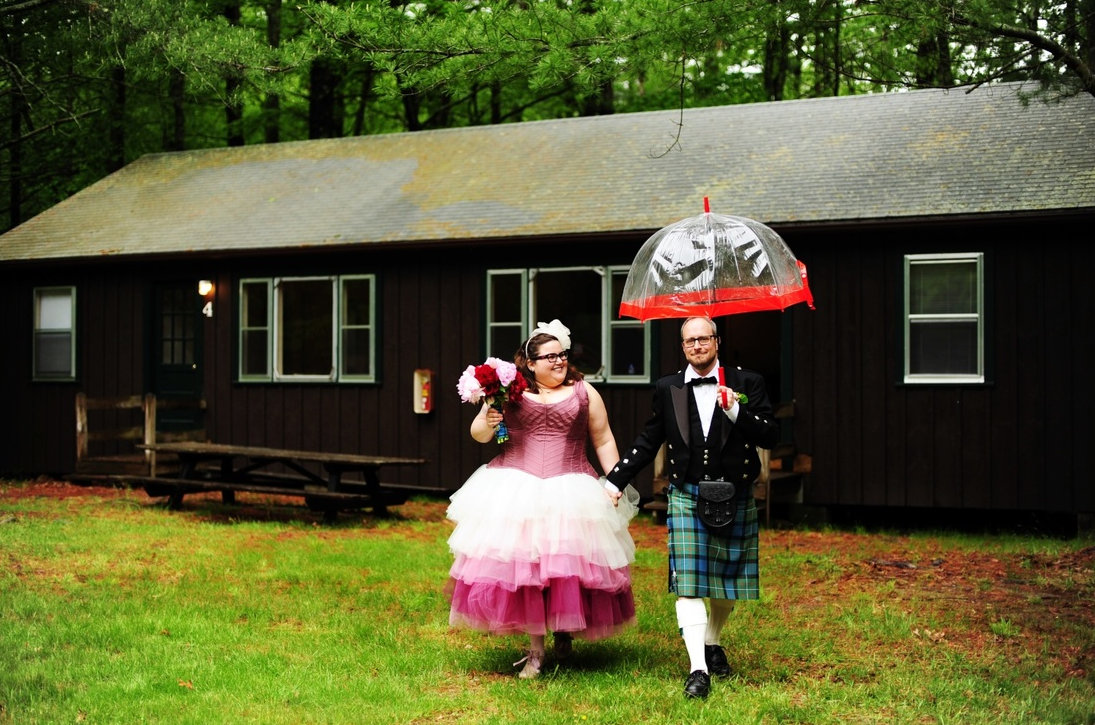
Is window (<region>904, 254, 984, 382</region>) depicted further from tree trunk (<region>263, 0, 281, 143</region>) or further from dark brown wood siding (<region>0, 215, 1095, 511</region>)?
tree trunk (<region>263, 0, 281, 143</region>)

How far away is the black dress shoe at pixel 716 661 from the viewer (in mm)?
5996

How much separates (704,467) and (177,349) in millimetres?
11389

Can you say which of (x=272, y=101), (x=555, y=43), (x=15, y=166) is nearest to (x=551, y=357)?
(x=555, y=43)

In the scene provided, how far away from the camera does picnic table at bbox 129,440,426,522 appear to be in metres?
11.8

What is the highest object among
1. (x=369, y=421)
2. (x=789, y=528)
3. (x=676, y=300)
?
(x=676, y=300)

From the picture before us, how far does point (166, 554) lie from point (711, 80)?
1682 cm

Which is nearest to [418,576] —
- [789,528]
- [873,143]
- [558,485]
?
[558,485]

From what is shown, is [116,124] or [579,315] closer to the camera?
[579,315]

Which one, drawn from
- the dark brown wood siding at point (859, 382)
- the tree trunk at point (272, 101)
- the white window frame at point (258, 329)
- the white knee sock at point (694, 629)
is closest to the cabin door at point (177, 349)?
the white window frame at point (258, 329)

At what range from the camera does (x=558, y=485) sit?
5.93 metres

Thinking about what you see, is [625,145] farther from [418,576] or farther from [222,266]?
[418,576]

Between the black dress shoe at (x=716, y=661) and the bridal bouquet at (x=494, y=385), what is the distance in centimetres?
152

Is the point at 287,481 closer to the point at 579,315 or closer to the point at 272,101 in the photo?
the point at 579,315

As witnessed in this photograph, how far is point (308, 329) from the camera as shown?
1470 cm
